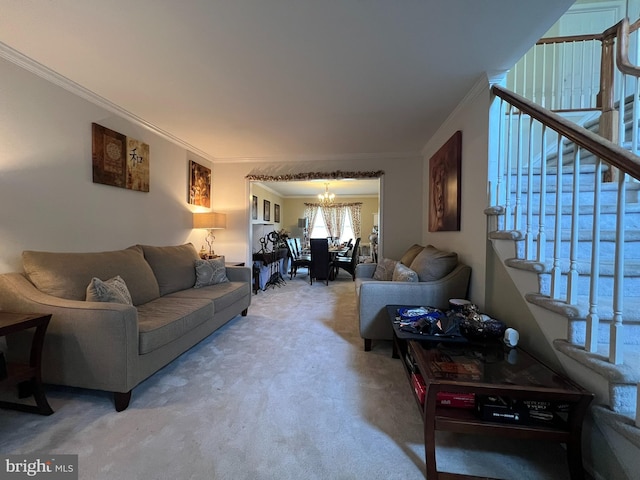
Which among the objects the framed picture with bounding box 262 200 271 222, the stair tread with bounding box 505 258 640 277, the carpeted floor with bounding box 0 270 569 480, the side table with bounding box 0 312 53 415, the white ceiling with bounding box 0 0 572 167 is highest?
the white ceiling with bounding box 0 0 572 167

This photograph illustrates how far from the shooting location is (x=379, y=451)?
129cm

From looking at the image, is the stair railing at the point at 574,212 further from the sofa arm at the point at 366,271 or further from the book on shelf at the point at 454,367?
the sofa arm at the point at 366,271

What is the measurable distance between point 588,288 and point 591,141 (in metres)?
0.92

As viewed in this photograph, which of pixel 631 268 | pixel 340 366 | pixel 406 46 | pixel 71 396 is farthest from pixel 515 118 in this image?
pixel 71 396

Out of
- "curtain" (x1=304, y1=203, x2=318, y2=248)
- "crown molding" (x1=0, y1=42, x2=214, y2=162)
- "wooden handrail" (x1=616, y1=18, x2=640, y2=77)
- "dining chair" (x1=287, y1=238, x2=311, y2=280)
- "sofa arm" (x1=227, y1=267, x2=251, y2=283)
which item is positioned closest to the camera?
"crown molding" (x1=0, y1=42, x2=214, y2=162)

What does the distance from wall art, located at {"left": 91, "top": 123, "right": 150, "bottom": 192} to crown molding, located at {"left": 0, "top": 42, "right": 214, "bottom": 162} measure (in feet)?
0.72

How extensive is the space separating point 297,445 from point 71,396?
1.57 meters

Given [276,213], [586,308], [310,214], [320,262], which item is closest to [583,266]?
[586,308]

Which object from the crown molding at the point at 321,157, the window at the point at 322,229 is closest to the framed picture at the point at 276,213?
the window at the point at 322,229

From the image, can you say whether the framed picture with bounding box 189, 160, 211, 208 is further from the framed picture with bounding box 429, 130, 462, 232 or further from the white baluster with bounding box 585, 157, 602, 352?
the white baluster with bounding box 585, 157, 602, 352

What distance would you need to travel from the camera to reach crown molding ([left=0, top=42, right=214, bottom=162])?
1840mm

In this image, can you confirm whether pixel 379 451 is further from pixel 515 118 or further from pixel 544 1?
pixel 515 118

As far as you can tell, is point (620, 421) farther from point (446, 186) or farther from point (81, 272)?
point (81, 272)

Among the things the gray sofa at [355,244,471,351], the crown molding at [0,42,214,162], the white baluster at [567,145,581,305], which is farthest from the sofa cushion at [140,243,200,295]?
the white baluster at [567,145,581,305]
